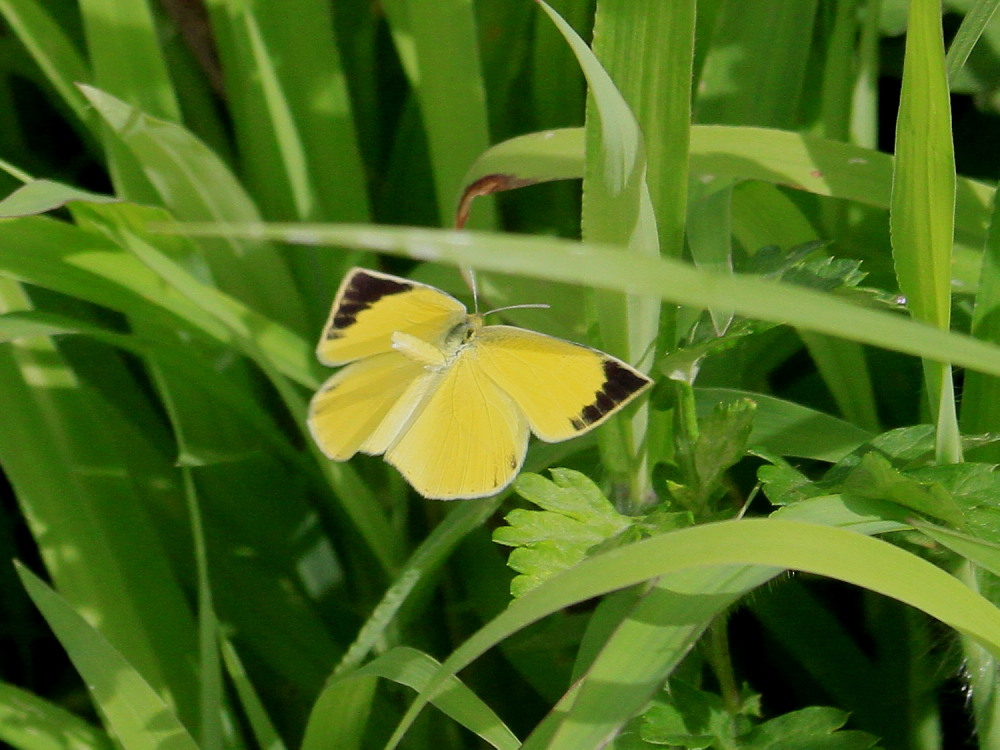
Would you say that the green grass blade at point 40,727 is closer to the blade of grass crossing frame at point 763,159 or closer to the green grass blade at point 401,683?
the green grass blade at point 401,683

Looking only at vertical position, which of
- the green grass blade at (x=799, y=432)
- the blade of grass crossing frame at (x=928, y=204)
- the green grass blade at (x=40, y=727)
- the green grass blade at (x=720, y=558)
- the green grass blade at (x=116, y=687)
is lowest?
the green grass blade at (x=40, y=727)

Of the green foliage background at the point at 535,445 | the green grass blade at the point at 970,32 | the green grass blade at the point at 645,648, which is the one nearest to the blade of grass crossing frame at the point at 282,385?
the green foliage background at the point at 535,445

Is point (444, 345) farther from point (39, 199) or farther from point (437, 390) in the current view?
point (39, 199)

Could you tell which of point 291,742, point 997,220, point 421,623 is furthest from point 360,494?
point 997,220

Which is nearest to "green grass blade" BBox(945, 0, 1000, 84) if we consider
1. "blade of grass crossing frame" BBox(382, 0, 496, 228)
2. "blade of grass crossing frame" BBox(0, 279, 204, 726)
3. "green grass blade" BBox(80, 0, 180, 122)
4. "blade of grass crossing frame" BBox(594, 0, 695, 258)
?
"blade of grass crossing frame" BBox(594, 0, 695, 258)

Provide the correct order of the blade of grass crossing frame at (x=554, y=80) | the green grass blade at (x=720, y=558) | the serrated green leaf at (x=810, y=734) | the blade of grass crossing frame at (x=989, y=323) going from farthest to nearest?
the blade of grass crossing frame at (x=554, y=80)
the blade of grass crossing frame at (x=989, y=323)
the serrated green leaf at (x=810, y=734)
the green grass blade at (x=720, y=558)

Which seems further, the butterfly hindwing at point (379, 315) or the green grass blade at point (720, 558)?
the butterfly hindwing at point (379, 315)
